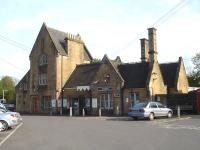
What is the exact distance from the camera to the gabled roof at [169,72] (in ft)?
147

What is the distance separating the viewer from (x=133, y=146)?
551 inches

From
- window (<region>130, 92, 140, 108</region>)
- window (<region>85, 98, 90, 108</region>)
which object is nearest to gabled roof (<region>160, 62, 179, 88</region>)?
window (<region>130, 92, 140, 108</region>)

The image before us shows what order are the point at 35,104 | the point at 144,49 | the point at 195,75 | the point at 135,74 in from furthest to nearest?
the point at 195,75 → the point at 35,104 → the point at 144,49 → the point at 135,74

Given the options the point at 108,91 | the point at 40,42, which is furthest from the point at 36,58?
the point at 108,91

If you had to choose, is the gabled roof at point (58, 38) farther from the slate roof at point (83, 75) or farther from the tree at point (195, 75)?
the tree at point (195, 75)

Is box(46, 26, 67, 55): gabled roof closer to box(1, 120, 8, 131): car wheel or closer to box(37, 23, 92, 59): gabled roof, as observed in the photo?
box(37, 23, 92, 59): gabled roof

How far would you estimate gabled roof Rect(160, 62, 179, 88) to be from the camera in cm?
4489

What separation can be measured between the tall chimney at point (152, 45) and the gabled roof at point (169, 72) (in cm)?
389

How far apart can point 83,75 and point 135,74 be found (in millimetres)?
9108

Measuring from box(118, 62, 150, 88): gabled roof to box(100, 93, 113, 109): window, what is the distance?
254cm

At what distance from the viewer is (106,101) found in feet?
144

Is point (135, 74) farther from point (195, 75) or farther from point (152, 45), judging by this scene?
point (195, 75)

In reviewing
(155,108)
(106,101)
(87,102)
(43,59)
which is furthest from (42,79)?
(155,108)

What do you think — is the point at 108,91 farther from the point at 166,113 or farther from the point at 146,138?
the point at 146,138
